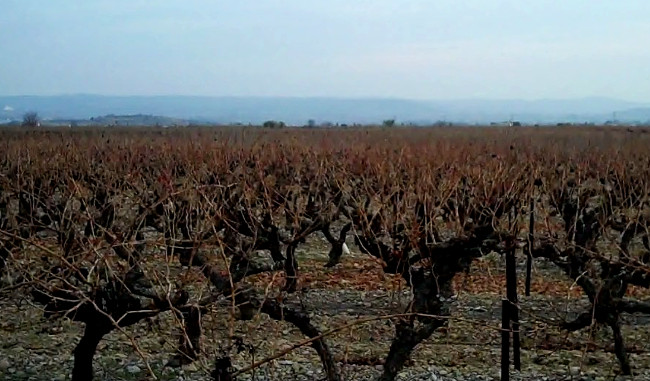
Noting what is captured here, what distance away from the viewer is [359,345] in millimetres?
9969

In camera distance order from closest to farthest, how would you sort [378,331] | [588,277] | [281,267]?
1. [588,277]
2. [281,267]
3. [378,331]

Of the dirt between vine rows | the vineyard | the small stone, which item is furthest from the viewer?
the small stone

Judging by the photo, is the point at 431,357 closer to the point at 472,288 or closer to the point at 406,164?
the point at 472,288

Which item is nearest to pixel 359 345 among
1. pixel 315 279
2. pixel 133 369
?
pixel 133 369

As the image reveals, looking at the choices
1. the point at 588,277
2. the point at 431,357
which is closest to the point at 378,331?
the point at 431,357

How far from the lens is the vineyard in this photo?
600 centimetres

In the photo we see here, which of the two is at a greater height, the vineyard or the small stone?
the vineyard

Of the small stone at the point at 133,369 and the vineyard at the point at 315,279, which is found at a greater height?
the vineyard at the point at 315,279

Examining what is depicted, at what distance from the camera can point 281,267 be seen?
30.0ft

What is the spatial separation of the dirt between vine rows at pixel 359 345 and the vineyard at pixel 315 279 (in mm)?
38

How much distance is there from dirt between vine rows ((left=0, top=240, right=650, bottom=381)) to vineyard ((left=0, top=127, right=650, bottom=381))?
0.12 ft

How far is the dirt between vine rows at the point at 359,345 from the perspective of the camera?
345 inches

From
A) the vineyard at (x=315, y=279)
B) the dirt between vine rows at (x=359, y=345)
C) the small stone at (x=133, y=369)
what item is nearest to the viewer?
the vineyard at (x=315, y=279)

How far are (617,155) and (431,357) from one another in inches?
448
